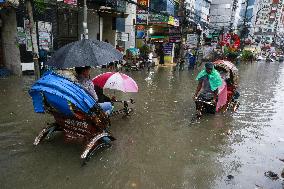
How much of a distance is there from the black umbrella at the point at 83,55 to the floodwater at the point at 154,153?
5.70ft

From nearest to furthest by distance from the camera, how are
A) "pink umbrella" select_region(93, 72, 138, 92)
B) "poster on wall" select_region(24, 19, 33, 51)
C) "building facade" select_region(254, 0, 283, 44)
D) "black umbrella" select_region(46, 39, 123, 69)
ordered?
"black umbrella" select_region(46, 39, 123, 69) < "pink umbrella" select_region(93, 72, 138, 92) < "poster on wall" select_region(24, 19, 33, 51) < "building facade" select_region(254, 0, 283, 44)

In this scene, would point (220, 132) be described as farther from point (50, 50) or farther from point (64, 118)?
point (50, 50)

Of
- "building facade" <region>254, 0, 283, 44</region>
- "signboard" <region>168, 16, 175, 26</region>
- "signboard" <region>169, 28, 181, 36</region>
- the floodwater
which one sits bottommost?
the floodwater

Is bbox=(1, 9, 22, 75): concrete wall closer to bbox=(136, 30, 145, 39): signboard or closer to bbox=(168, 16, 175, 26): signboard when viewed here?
bbox=(136, 30, 145, 39): signboard

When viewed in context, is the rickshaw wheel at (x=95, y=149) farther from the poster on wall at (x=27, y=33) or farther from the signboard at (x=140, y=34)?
the signboard at (x=140, y=34)

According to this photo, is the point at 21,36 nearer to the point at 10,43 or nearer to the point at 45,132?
the point at 10,43

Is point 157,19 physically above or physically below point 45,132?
above

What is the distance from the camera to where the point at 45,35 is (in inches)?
589

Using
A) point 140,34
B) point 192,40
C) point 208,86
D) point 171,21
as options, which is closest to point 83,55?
point 208,86

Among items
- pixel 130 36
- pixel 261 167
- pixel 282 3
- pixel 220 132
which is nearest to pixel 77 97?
pixel 261 167

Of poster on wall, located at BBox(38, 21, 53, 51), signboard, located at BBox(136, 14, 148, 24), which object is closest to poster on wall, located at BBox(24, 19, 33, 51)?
poster on wall, located at BBox(38, 21, 53, 51)

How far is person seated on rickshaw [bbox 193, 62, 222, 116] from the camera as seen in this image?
8297 mm

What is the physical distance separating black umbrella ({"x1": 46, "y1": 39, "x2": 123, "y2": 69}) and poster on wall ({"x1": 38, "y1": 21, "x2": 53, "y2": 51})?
971 cm

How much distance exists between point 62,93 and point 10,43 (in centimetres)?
1072
